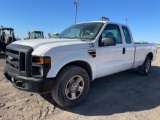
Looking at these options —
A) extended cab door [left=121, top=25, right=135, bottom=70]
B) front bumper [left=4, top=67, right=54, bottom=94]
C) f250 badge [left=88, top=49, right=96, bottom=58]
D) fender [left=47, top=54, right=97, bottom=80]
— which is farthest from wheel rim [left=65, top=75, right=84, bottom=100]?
extended cab door [left=121, top=25, right=135, bottom=70]

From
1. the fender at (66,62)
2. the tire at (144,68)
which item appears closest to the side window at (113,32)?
the fender at (66,62)

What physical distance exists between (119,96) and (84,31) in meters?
2.00

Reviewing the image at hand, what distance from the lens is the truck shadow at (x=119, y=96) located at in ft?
12.8

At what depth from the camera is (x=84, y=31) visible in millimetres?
4898

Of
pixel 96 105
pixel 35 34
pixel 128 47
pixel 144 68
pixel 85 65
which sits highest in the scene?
Result: pixel 35 34

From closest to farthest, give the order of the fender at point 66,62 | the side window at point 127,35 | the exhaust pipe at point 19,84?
1. the fender at point 66,62
2. the exhaust pipe at point 19,84
3. the side window at point 127,35

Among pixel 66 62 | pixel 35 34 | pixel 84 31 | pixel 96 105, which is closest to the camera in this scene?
pixel 66 62

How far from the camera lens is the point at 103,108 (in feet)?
12.9

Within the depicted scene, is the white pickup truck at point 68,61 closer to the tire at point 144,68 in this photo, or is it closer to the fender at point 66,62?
the fender at point 66,62

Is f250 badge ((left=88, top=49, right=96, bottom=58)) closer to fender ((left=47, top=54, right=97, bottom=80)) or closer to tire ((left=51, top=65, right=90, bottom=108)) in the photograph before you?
fender ((left=47, top=54, right=97, bottom=80))

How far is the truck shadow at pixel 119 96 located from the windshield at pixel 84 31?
157 centimetres

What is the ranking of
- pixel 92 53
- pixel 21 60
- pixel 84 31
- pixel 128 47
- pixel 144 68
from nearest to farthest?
pixel 21 60
pixel 92 53
pixel 84 31
pixel 128 47
pixel 144 68

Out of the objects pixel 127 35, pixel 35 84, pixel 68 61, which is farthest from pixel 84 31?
pixel 35 84

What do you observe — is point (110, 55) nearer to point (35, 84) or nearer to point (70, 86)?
point (70, 86)
